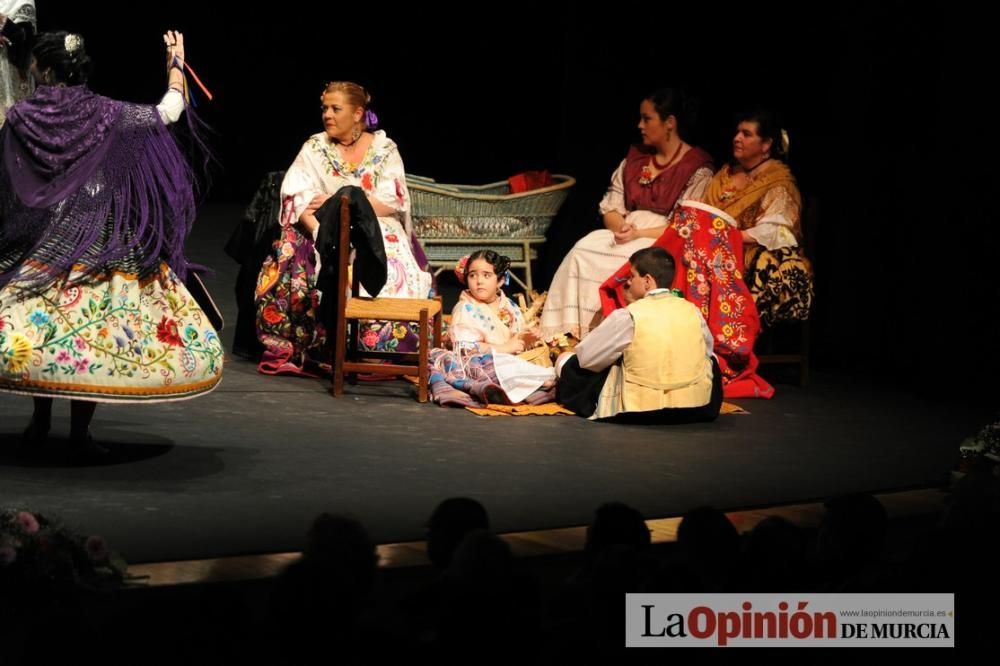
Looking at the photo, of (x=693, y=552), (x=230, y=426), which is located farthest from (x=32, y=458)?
(x=693, y=552)

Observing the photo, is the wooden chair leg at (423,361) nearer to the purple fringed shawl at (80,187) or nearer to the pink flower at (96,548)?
the purple fringed shawl at (80,187)

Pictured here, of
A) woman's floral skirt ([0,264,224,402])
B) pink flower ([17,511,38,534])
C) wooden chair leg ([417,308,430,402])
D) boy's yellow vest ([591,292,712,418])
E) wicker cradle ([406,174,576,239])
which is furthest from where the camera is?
wicker cradle ([406,174,576,239])

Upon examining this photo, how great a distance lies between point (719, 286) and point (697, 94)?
1.57 m

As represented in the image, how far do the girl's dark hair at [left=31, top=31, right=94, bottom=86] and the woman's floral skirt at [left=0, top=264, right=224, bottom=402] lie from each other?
0.60 meters

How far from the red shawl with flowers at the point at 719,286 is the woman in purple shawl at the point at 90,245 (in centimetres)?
254

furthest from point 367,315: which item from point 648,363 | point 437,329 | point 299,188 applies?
point 648,363

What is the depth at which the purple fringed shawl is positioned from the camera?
4.50 metres

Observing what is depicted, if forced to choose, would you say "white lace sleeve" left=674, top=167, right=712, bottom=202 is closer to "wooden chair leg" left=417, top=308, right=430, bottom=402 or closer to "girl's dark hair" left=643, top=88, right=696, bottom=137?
"girl's dark hair" left=643, top=88, right=696, bottom=137

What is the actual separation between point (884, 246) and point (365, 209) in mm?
2492

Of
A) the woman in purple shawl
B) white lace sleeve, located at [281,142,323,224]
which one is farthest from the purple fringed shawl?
white lace sleeve, located at [281,142,323,224]

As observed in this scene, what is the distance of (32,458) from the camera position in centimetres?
470

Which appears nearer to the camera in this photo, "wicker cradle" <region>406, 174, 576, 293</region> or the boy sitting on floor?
the boy sitting on floor

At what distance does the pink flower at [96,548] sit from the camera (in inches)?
134

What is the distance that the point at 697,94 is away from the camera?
310 inches
